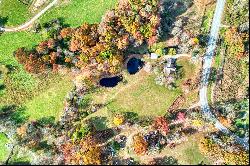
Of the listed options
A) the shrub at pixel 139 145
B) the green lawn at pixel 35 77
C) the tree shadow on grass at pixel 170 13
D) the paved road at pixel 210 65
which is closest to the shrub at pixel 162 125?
the shrub at pixel 139 145

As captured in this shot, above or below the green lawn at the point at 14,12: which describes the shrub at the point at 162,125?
below

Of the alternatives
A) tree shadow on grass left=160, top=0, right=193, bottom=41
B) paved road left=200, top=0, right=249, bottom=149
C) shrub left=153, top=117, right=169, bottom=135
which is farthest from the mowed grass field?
paved road left=200, top=0, right=249, bottom=149

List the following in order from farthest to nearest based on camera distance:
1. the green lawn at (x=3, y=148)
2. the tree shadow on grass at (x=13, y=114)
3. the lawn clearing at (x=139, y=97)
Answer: the tree shadow on grass at (x=13, y=114) < the lawn clearing at (x=139, y=97) < the green lawn at (x=3, y=148)

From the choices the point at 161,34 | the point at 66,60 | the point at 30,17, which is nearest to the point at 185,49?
the point at 161,34

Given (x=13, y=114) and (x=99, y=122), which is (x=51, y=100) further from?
(x=99, y=122)

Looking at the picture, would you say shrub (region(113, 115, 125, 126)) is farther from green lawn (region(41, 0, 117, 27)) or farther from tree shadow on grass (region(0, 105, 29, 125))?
green lawn (region(41, 0, 117, 27))

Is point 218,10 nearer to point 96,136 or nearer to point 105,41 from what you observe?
point 105,41

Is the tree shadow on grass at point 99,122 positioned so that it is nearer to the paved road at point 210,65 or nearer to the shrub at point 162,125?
the shrub at point 162,125
